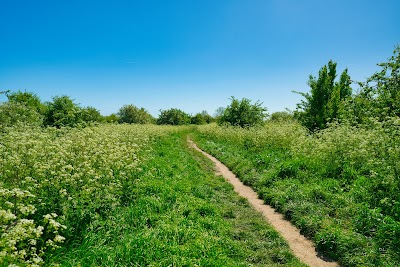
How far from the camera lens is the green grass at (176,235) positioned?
4926 mm

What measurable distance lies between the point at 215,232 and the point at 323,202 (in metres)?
3.71

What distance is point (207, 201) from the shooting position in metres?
8.70

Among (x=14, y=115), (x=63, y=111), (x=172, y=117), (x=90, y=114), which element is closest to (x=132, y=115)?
(x=172, y=117)

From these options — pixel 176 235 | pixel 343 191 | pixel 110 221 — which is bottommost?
pixel 176 235

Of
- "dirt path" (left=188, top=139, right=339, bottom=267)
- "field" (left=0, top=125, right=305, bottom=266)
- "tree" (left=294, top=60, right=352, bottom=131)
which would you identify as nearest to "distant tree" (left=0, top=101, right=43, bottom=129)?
"field" (left=0, top=125, right=305, bottom=266)

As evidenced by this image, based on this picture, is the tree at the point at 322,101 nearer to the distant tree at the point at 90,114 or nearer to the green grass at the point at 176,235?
the green grass at the point at 176,235

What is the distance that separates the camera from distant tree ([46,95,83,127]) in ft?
76.1

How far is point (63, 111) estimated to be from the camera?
2366 centimetres

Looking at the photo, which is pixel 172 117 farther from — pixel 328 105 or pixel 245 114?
pixel 328 105

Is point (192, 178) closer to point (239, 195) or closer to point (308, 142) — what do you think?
point (239, 195)

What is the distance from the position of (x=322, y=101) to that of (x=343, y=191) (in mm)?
12634

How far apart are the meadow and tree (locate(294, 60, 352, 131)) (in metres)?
6.99

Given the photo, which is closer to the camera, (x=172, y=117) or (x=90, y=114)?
(x=90, y=114)

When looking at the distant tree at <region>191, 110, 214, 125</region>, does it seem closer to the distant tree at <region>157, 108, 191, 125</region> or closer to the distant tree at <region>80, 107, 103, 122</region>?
the distant tree at <region>157, 108, 191, 125</region>
